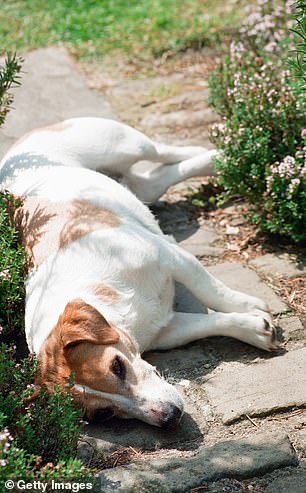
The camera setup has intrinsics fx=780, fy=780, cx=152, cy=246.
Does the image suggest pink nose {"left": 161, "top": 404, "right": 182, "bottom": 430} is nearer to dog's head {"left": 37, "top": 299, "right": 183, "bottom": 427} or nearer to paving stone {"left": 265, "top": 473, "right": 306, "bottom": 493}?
dog's head {"left": 37, "top": 299, "right": 183, "bottom": 427}

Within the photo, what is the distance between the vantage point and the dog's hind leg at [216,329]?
4281mm

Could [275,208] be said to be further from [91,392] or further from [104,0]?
[104,0]

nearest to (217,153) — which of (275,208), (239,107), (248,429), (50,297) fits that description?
(239,107)

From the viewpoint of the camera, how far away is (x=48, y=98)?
7.77 m

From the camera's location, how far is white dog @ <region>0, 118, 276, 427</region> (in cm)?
372

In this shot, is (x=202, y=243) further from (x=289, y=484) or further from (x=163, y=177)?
(x=289, y=484)

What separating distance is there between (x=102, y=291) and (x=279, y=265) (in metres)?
1.38

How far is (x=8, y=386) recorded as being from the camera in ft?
11.5

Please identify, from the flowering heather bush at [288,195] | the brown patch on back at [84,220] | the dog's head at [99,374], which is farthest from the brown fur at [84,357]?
the flowering heather bush at [288,195]

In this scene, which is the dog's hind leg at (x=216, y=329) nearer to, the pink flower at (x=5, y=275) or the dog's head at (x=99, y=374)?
the dog's head at (x=99, y=374)

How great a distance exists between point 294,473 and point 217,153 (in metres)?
2.89

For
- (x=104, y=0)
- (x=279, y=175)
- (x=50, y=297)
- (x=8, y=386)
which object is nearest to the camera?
(x=8, y=386)

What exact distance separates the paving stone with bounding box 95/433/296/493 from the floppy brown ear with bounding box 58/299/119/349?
61 cm

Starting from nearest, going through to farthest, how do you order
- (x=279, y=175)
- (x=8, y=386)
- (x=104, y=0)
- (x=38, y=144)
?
1. (x=8, y=386)
2. (x=279, y=175)
3. (x=38, y=144)
4. (x=104, y=0)
